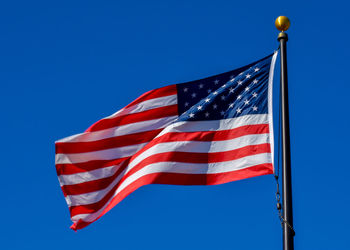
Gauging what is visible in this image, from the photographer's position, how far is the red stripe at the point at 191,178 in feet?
41.7

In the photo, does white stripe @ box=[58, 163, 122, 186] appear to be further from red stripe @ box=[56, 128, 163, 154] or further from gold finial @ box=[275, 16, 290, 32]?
gold finial @ box=[275, 16, 290, 32]

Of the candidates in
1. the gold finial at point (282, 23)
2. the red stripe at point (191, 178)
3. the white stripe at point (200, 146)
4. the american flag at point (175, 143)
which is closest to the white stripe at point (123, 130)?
the american flag at point (175, 143)

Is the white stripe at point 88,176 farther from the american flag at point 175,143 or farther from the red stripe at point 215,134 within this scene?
the red stripe at point 215,134

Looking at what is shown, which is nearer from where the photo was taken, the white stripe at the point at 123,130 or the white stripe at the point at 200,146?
the white stripe at the point at 200,146

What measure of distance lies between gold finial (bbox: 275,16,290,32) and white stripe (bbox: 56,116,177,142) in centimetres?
350

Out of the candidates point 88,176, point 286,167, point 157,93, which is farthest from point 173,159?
point 286,167

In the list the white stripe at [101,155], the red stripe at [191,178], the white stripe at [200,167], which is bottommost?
the red stripe at [191,178]

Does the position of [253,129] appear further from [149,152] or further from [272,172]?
[149,152]

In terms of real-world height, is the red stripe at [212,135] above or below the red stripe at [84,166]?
above

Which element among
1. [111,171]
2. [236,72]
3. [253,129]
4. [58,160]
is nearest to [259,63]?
[236,72]

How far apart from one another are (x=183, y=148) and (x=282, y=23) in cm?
354

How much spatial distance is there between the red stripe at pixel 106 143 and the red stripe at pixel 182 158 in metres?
0.76

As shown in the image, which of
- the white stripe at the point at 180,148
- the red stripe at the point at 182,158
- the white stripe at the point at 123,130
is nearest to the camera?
the red stripe at the point at 182,158

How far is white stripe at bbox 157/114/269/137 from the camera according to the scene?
43.8 ft
